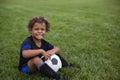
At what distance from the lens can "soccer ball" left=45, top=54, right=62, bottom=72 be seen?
4523 mm

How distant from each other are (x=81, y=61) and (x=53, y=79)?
1.40 metres

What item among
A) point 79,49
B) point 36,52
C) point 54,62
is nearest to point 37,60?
point 36,52

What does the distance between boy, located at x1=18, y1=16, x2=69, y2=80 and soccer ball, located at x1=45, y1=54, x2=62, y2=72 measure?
0.28 feet

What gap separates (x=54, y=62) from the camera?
458 cm

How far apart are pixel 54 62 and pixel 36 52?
48cm

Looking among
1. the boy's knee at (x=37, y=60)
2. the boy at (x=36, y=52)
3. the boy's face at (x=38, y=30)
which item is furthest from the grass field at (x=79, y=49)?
the boy's face at (x=38, y=30)

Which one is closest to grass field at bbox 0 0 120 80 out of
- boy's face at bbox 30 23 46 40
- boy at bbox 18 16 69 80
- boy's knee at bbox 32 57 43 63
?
boy at bbox 18 16 69 80

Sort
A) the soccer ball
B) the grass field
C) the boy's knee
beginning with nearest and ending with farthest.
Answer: the boy's knee → the soccer ball → the grass field

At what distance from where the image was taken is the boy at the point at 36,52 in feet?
13.9

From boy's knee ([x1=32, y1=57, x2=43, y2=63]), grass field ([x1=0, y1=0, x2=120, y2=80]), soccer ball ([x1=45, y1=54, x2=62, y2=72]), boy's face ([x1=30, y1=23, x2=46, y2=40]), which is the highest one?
boy's face ([x1=30, y1=23, x2=46, y2=40])

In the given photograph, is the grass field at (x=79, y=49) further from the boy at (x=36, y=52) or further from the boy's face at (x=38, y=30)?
the boy's face at (x=38, y=30)

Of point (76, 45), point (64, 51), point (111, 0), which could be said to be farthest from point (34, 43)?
point (111, 0)

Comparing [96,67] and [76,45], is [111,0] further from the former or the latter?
[96,67]

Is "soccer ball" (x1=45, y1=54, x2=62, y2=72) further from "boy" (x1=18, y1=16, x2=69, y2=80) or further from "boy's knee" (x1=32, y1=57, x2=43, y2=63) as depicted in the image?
"boy's knee" (x1=32, y1=57, x2=43, y2=63)
